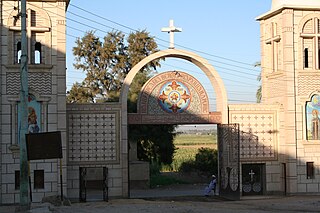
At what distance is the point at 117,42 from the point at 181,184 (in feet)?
51.1

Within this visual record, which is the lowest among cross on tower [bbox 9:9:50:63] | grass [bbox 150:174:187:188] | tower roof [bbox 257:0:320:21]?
grass [bbox 150:174:187:188]

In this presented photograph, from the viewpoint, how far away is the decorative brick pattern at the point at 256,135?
29422 millimetres

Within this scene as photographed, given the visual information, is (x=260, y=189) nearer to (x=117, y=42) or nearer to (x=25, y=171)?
(x=25, y=171)

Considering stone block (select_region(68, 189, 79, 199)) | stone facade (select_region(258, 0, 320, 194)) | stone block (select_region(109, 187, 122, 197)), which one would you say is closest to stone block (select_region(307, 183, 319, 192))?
stone facade (select_region(258, 0, 320, 194))

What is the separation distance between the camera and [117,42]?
52.2m

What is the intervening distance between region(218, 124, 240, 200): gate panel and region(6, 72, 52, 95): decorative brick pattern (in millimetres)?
8285

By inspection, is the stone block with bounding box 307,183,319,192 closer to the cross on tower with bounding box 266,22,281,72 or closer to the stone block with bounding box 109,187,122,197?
the cross on tower with bounding box 266,22,281,72

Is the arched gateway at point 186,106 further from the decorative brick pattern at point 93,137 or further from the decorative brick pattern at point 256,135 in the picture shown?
the decorative brick pattern at point 256,135

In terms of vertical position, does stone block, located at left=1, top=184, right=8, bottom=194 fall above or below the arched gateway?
below

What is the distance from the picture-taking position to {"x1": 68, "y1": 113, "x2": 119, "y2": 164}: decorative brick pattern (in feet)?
89.6

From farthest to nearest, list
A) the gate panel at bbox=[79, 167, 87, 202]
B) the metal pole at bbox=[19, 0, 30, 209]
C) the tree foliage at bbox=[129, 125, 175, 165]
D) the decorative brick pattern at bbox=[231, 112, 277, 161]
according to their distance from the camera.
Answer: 1. the tree foliage at bbox=[129, 125, 175, 165]
2. the decorative brick pattern at bbox=[231, 112, 277, 161]
3. the gate panel at bbox=[79, 167, 87, 202]
4. the metal pole at bbox=[19, 0, 30, 209]

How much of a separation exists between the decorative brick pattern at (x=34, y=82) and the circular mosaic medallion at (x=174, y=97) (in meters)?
5.14

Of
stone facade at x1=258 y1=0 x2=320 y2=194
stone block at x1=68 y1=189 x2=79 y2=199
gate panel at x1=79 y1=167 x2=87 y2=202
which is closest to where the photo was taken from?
stone block at x1=68 y1=189 x2=79 y2=199

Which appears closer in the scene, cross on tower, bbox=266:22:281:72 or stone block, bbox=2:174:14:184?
stone block, bbox=2:174:14:184
